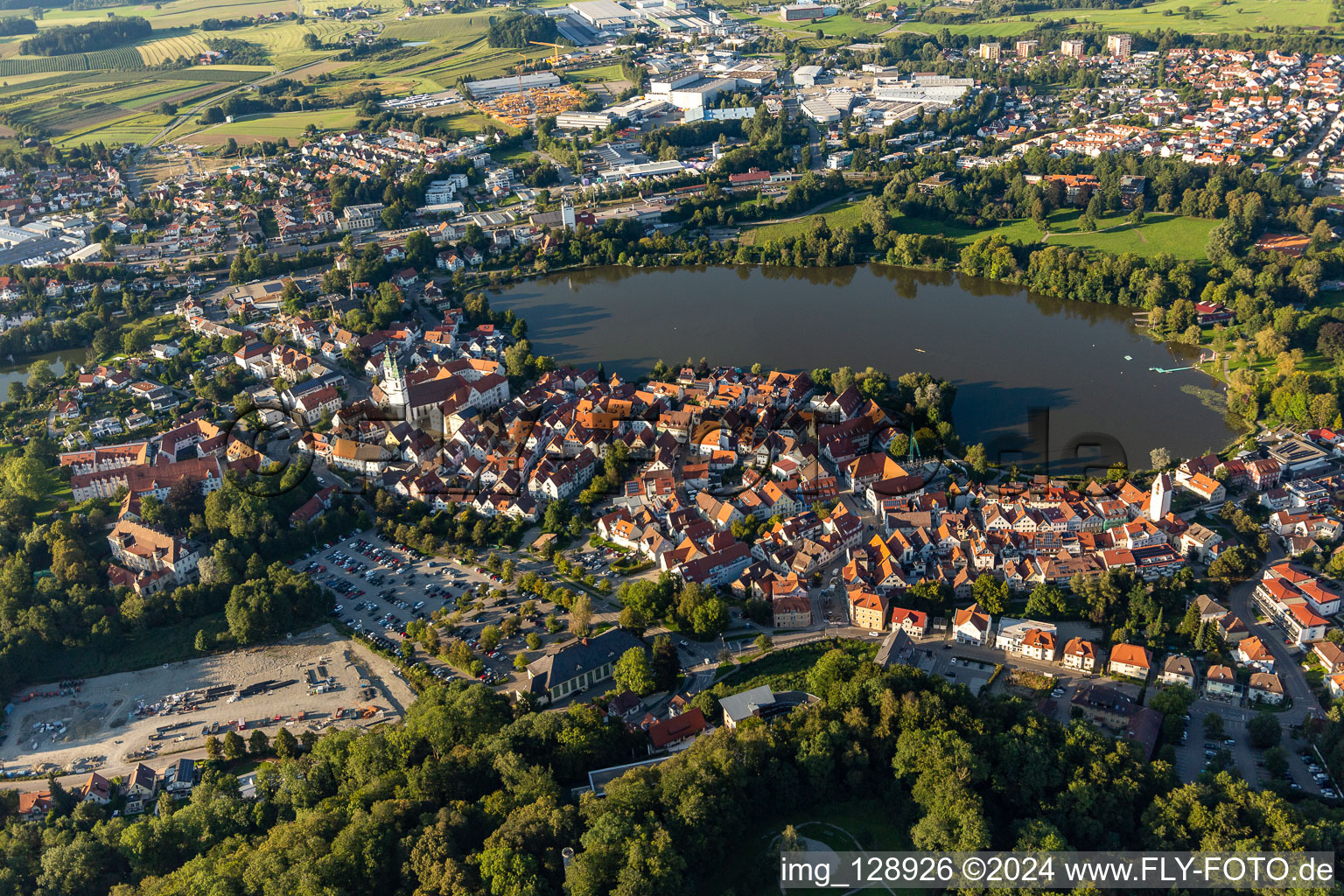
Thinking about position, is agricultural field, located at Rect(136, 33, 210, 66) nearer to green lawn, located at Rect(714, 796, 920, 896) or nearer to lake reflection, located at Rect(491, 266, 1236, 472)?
lake reflection, located at Rect(491, 266, 1236, 472)

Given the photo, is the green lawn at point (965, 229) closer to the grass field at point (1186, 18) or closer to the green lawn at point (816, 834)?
the green lawn at point (816, 834)

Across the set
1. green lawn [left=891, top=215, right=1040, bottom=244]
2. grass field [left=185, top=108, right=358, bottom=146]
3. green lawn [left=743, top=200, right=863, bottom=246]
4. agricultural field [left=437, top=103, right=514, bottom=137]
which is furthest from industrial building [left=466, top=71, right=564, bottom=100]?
green lawn [left=891, top=215, right=1040, bottom=244]

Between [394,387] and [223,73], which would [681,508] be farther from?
[223,73]

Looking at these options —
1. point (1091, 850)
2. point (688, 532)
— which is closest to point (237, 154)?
point (688, 532)

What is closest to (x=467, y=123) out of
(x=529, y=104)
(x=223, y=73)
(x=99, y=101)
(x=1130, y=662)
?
(x=529, y=104)

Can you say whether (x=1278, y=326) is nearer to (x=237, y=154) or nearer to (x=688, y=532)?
(x=688, y=532)

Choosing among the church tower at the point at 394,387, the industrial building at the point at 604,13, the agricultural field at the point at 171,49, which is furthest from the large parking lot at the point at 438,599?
the industrial building at the point at 604,13

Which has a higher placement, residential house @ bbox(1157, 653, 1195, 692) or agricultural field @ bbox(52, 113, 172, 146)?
agricultural field @ bbox(52, 113, 172, 146)

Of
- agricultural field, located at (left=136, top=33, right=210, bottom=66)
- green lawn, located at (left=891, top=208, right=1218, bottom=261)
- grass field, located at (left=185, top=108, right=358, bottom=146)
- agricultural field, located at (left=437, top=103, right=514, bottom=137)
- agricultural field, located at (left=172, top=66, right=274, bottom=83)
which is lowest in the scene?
green lawn, located at (left=891, top=208, right=1218, bottom=261)
